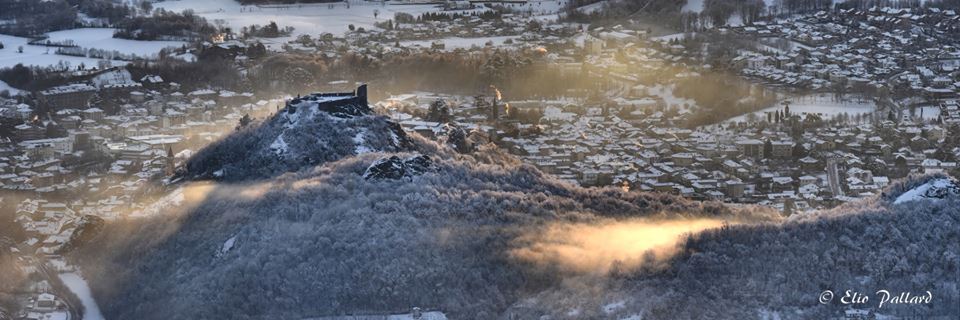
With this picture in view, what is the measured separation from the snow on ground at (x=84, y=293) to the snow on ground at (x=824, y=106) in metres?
13.0

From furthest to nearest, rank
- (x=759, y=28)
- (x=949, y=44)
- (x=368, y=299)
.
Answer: (x=759, y=28) → (x=949, y=44) → (x=368, y=299)

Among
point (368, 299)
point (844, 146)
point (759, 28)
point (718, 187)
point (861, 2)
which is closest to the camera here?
point (368, 299)

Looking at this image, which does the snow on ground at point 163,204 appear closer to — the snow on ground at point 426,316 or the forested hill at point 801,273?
the snow on ground at point 426,316

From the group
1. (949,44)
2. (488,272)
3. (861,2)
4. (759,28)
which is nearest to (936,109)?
(949,44)

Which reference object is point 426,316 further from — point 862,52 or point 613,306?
point 862,52

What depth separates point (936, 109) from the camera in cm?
2878

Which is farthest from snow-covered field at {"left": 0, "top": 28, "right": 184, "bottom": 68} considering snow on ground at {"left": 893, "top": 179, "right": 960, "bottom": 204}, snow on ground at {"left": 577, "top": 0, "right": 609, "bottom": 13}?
snow on ground at {"left": 893, "top": 179, "right": 960, "bottom": 204}

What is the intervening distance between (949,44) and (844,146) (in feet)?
36.9

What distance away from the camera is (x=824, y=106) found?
1141 inches

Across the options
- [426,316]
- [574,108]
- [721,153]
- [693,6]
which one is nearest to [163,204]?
[426,316]

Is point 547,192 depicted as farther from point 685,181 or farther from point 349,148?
point 685,181

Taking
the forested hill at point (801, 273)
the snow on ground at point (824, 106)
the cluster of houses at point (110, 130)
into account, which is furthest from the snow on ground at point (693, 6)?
the forested hill at point (801, 273)

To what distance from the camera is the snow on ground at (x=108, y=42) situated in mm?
37750

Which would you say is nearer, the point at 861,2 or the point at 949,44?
the point at 949,44
